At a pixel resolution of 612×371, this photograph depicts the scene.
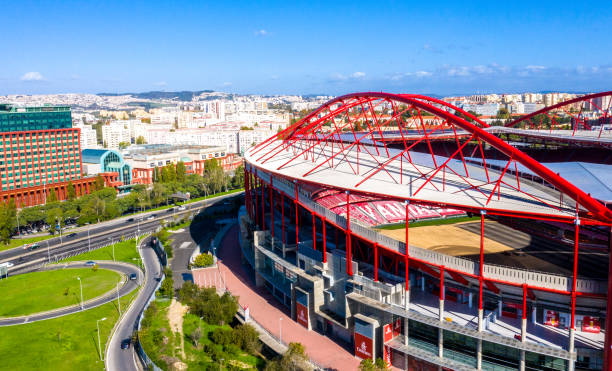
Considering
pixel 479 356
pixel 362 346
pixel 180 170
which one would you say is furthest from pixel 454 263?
pixel 180 170

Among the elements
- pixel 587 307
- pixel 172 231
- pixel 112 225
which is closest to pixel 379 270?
pixel 587 307

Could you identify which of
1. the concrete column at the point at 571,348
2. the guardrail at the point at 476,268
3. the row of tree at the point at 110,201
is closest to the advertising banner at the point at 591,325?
the concrete column at the point at 571,348

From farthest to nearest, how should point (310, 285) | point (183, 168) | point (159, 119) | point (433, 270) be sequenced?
point (159, 119)
point (183, 168)
point (310, 285)
point (433, 270)

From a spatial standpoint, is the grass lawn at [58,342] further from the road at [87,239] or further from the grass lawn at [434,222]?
the grass lawn at [434,222]

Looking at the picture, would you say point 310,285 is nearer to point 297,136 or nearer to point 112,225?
point 297,136

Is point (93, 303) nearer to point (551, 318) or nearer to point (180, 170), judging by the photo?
point (551, 318)

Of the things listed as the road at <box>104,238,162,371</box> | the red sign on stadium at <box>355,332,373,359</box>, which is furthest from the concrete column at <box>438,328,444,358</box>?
the road at <box>104,238,162,371</box>

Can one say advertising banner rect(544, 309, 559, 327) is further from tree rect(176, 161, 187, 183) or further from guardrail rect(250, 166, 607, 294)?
tree rect(176, 161, 187, 183)
